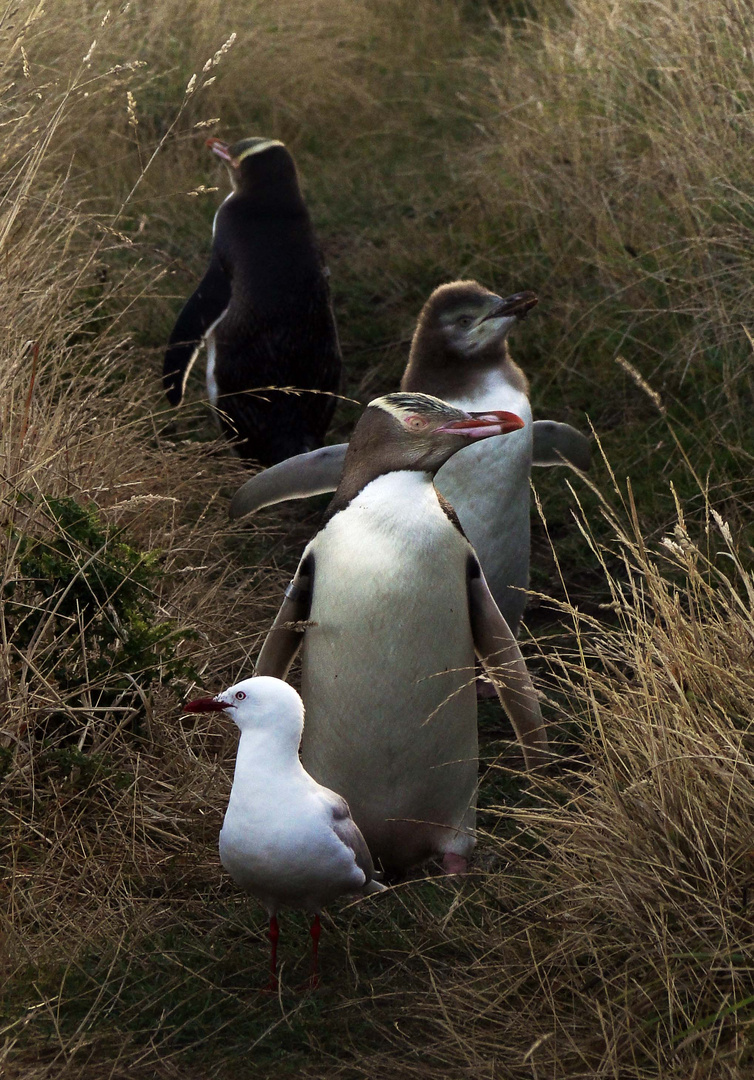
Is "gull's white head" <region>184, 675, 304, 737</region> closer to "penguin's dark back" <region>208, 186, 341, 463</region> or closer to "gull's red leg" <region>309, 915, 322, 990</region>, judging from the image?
"gull's red leg" <region>309, 915, 322, 990</region>

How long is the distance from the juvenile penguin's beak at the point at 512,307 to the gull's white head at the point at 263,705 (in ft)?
5.89

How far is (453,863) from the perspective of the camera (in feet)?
10.8

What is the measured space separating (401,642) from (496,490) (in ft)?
3.39

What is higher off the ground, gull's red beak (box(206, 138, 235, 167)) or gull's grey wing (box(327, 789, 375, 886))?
gull's red beak (box(206, 138, 235, 167))

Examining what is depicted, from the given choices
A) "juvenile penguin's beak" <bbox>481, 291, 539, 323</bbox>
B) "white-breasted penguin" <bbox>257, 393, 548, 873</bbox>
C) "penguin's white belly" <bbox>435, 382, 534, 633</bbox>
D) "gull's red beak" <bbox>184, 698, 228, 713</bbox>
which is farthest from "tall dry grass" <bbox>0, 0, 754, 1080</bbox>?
"juvenile penguin's beak" <bbox>481, 291, 539, 323</bbox>

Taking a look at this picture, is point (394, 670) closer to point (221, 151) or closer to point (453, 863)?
point (453, 863)

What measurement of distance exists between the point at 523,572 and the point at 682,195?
2160 mm

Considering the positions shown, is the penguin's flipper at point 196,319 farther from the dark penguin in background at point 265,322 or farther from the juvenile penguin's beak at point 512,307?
the juvenile penguin's beak at point 512,307

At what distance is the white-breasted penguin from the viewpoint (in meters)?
3.16

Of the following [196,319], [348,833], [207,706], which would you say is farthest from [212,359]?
[348,833]

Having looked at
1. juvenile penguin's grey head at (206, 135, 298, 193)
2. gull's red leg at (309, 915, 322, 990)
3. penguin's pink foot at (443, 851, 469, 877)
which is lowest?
penguin's pink foot at (443, 851, 469, 877)

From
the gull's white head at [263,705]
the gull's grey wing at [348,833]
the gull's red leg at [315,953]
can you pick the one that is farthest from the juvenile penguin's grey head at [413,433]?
the gull's red leg at [315,953]

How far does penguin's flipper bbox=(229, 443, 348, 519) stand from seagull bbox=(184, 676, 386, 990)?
1383 mm

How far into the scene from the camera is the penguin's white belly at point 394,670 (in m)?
3.15
